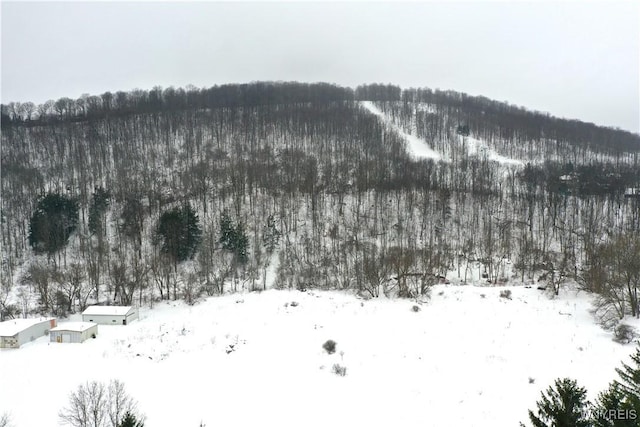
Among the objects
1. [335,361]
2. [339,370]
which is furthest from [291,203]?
[339,370]

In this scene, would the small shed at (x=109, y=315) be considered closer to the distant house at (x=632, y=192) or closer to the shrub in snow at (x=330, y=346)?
the shrub in snow at (x=330, y=346)

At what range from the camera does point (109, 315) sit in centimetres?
2614

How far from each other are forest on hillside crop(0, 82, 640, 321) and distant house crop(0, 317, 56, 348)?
17.3 feet

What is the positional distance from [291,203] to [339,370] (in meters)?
39.3

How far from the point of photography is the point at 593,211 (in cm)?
5400

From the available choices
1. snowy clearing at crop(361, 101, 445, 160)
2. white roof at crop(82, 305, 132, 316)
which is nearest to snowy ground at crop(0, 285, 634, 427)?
white roof at crop(82, 305, 132, 316)

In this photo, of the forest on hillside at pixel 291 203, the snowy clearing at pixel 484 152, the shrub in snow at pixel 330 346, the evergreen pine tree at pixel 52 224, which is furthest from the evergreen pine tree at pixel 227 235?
the snowy clearing at pixel 484 152

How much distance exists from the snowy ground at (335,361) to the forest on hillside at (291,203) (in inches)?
203

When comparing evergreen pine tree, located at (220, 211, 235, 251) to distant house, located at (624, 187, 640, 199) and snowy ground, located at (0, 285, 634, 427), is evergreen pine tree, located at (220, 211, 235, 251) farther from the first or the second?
distant house, located at (624, 187, 640, 199)

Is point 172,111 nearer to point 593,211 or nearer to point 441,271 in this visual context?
point 441,271

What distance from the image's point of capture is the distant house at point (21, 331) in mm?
22109

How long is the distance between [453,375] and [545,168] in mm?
69033

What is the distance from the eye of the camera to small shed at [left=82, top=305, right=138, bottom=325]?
2606 centimetres

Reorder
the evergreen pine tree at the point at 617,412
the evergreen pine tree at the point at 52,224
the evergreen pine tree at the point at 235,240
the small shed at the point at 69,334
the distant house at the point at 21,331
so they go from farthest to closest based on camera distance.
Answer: the evergreen pine tree at the point at 52,224 → the evergreen pine tree at the point at 235,240 → the small shed at the point at 69,334 → the distant house at the point at 21,331 → the evergreen pine tree at the point at 617,412
